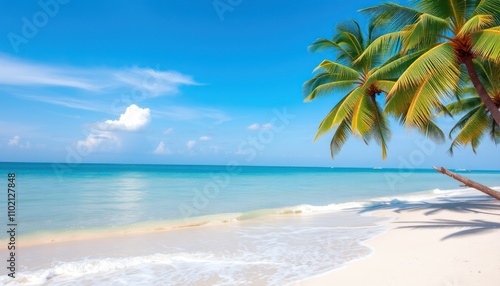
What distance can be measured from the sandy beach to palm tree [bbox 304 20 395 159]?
410 centimetres

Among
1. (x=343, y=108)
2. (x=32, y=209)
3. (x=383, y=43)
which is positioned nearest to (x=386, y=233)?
(x=343, y=108)

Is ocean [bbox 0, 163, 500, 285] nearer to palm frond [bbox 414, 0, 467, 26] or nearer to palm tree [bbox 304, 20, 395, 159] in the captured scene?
palm tree [bbox 304, 20, 395, 159]

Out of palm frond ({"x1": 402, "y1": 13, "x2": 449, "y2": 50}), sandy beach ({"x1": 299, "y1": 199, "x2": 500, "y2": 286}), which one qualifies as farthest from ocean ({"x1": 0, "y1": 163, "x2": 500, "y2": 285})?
palm frond ({"x1": 402, "y1": 13, "x2": 449, "y2": 50})

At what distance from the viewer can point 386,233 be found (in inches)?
323

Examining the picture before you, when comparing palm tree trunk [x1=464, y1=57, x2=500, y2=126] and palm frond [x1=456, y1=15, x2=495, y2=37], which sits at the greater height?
palm frond [x1=456, y1=15, x2=495, y2=37]

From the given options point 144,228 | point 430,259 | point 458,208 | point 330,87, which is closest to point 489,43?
point 430,259

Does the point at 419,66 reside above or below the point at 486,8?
below

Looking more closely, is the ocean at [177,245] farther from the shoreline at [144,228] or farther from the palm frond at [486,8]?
the palm frond at [486,8]

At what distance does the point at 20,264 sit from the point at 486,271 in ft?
27.8

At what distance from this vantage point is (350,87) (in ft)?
41.3

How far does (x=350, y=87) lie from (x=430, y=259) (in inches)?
338

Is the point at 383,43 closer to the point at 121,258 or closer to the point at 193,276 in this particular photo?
the point at 193,276

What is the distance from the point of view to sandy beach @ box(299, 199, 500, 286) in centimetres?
441

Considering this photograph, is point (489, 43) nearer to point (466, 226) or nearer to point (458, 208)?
point (466, 226)
